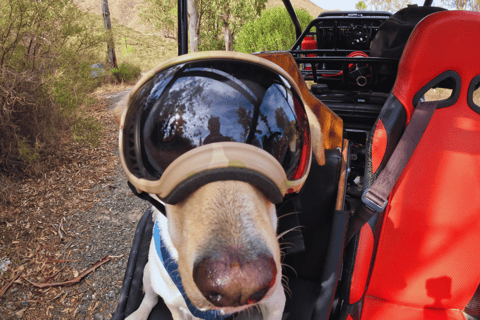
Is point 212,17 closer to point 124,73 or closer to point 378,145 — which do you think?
point 124,73

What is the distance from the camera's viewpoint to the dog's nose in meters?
0.63

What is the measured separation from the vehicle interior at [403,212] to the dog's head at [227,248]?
2.01 ft

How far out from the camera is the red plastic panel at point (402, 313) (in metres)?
1.51

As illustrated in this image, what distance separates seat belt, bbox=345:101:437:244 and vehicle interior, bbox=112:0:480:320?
4 centimetres

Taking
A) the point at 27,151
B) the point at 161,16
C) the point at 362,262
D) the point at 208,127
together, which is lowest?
the point at 27,151

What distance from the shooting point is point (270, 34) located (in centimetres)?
Result: 1045

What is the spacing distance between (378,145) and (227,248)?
102 cm

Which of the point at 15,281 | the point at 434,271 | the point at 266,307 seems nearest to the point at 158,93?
the point at 266,307

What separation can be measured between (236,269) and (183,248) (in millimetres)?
201

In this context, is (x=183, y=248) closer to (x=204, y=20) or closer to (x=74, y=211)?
(x=74, y=211)

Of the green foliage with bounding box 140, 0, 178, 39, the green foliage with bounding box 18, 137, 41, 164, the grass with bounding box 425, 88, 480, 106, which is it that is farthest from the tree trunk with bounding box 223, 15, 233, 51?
the grass with bounding box 425, 88, 480, 106

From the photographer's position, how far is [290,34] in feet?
35.0

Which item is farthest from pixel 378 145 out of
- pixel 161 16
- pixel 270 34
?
pixel 161 16

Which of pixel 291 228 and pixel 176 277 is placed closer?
pixel 176 277
